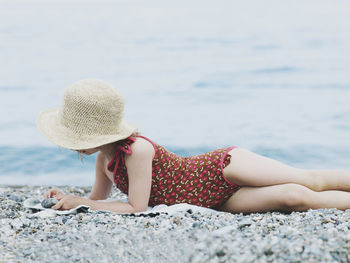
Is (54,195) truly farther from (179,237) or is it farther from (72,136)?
(179,237)

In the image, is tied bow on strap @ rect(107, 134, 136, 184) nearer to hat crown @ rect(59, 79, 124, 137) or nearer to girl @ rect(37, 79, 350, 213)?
girl @ rect(37, 79, 350, 213)

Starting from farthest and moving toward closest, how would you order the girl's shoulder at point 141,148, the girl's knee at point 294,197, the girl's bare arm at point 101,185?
the girl's bare arm at point 101,185, the girl's knee at point 294,197, the girl's shoulder at point 141,148

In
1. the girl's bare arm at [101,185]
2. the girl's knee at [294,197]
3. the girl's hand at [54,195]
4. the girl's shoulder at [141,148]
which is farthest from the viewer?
the girl's bare arm at [101,185]

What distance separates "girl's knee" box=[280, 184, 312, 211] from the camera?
3.59 metres

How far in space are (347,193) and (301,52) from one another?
64.3ft

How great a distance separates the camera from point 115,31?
29.4 meters

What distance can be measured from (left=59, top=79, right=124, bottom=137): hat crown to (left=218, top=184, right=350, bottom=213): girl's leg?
3.55 feet

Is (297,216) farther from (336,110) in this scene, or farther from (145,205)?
(336,110)

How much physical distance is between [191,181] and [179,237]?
2.95 feet

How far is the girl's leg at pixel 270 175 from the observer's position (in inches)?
145

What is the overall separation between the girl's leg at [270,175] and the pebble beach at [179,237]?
10.7 inches

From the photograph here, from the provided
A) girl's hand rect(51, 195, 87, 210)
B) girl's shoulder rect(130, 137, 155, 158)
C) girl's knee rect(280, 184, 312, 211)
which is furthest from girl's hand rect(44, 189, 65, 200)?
girl's knee rect(280, 184, 312, 211)

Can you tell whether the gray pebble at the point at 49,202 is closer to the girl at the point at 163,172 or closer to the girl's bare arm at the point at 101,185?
the girl at the point at 163,172

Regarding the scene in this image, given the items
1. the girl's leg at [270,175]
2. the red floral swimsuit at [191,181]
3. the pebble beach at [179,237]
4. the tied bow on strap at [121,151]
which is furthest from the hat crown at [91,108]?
the girl's leg at [270,175]
